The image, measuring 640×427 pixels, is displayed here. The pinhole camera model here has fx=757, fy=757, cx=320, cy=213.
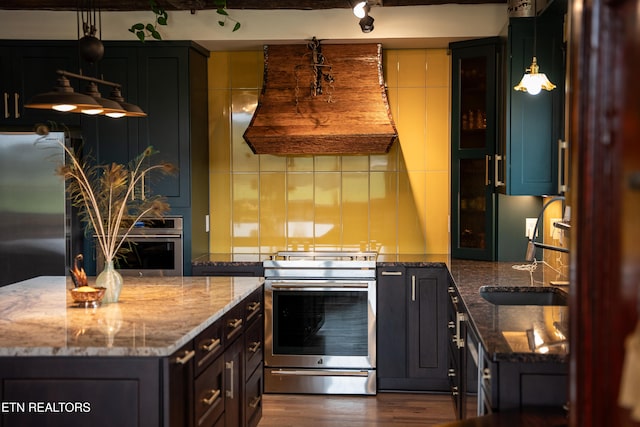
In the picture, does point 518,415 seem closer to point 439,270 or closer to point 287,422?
point 287,422

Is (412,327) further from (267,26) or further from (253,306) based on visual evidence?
(267,26)

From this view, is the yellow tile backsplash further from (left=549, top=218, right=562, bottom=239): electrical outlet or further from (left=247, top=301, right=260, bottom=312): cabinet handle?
(left=247, top=301, right=260, bottom=312): cabinet handle

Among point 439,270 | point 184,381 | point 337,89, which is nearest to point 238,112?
point 337,89

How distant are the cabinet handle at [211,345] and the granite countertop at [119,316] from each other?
0.09 meters

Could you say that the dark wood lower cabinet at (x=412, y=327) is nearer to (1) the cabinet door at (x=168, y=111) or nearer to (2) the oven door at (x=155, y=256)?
(2) the oven door at (x=155, y=256)

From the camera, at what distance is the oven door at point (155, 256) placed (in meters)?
5.14

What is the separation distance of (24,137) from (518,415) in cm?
379

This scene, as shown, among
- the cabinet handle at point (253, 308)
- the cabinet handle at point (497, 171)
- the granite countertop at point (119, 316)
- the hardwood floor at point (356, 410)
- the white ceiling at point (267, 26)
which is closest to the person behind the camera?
the granite countertop at point (119, 316)

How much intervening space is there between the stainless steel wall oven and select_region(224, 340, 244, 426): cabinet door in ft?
5.34

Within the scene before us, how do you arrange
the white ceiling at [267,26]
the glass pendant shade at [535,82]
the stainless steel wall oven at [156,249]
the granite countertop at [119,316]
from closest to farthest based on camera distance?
the granite countertop at [119,316], the glass pendant shade at [535,82], the white ceiling at [267,26], the stainless steel wall oven at [156,249]

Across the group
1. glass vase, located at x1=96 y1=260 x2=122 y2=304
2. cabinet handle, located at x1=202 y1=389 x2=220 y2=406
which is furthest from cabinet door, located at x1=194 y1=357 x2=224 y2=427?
glass vase, located at x1=96 y1=260 x2=122 y2=304

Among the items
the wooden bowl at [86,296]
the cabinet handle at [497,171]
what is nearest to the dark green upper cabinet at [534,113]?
the cabinet handle at [497,171]

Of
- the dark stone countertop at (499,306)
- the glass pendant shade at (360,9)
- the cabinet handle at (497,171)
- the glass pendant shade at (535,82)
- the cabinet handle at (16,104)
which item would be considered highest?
the glass pendant shade at (360,9)

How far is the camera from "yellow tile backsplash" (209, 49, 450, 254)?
5.47 metres
